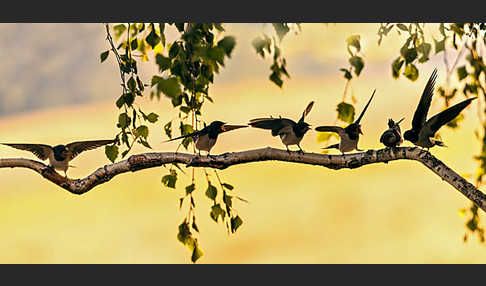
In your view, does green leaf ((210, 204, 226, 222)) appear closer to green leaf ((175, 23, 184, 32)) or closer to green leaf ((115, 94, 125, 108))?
green leaf ((115, 94, 125, 108))

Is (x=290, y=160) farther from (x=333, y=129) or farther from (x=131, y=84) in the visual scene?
(x=131, y=84)

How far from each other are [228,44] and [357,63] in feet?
2.01

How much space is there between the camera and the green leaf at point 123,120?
196cm

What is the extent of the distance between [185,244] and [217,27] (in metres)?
0.85

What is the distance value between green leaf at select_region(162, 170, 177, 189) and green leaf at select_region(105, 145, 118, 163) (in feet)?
0.67

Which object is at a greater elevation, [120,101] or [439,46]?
[439,46]

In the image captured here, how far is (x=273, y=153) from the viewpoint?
185 centimetres

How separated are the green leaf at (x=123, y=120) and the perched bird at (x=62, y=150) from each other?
98mm

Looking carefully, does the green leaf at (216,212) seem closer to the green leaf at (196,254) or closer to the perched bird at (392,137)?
the green leaf at (196,254)

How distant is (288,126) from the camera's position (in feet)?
6.33

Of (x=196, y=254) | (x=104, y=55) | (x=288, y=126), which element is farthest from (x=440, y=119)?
(x=104, y=55)

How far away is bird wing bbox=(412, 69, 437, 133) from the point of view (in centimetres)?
183

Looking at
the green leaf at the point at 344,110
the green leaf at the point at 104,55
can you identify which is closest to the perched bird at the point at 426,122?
the green leaf at the point at 344,110

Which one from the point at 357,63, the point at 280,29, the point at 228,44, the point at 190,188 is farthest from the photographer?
the point at 190,188
